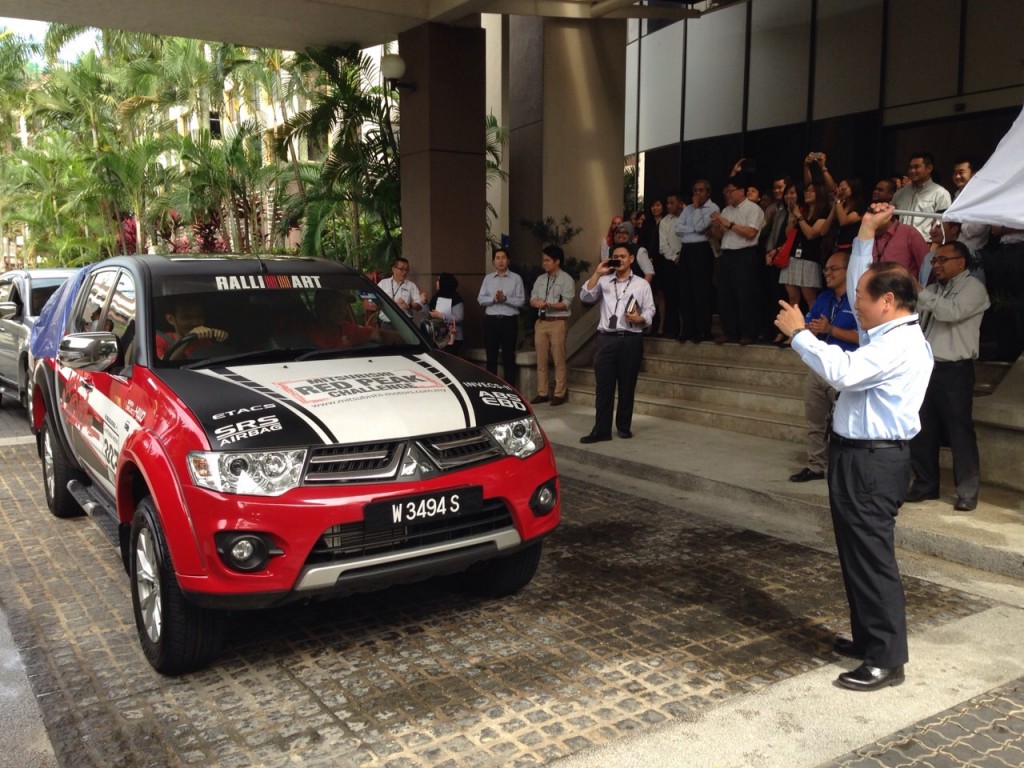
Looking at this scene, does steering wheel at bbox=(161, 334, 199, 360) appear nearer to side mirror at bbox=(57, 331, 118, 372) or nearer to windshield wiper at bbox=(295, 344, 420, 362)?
side mirror at bbox=(57, 331, 118, 372)

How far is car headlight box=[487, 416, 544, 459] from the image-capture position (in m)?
4.22

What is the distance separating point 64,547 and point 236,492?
2.98 metres

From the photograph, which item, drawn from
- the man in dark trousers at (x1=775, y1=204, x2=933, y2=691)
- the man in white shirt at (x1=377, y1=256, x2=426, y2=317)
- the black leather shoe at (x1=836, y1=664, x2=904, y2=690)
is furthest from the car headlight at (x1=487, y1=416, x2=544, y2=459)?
the man in white shirt at (x1=377, y1=256, x2=426, y2=317)

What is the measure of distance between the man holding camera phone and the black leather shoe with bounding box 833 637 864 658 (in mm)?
4722

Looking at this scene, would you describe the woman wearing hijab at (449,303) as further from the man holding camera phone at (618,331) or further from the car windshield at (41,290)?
the car windshield at (41,290)

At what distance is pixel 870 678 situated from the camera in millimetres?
3713

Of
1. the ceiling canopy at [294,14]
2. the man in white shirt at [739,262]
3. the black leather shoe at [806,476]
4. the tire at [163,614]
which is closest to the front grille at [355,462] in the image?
the tire at [163,614]

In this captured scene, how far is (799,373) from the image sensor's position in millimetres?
9203

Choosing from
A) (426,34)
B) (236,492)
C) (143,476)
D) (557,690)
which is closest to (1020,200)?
(557,690)

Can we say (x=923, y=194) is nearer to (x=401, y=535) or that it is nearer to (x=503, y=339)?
(x=503, y=339)

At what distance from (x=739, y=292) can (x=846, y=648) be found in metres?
6.42

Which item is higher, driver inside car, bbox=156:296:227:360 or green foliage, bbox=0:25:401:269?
green foliage, bbox=0:25:401:269

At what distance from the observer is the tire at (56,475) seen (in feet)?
20.1

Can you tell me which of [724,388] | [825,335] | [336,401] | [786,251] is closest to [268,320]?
[336,401]
